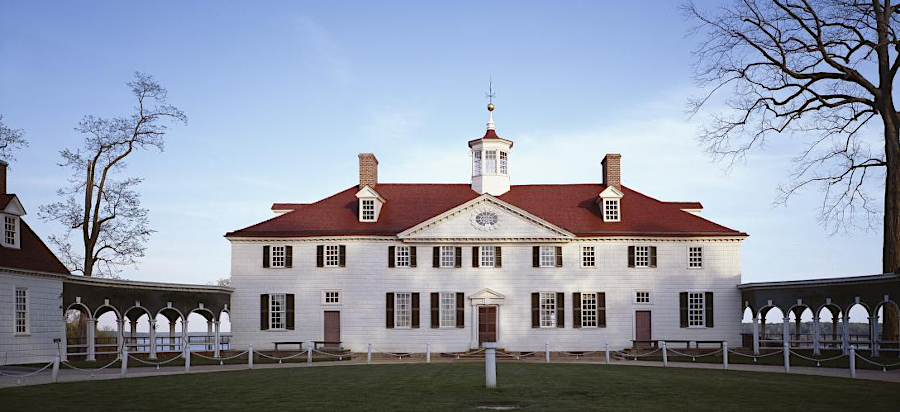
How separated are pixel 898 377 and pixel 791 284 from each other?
42.5ft

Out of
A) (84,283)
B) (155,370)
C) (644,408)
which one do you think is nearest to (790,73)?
(644,408)

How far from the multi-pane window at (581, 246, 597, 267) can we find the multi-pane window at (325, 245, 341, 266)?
11143 mm

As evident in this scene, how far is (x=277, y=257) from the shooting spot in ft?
135

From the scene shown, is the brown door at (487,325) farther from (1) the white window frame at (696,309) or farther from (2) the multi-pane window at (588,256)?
(1) the white window frame at (696,309)

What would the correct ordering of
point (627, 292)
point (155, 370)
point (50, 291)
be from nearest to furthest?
point (155, 370) → point (50, 291) → point (627, 292)

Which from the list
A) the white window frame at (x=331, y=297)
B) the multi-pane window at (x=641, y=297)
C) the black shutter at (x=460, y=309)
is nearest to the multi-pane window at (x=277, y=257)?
the white window frame at (x=331, y=297)

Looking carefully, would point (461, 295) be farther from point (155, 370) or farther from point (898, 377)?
point (898, 377)

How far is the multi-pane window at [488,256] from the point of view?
40781mm

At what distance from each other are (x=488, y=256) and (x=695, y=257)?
372 inches

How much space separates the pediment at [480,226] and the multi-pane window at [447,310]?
2.58 metres

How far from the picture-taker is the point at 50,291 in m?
31.7

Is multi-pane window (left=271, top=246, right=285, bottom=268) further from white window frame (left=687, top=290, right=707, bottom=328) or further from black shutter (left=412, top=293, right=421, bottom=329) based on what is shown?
white window frame (left=687, top=290, right=707, bottom=328)

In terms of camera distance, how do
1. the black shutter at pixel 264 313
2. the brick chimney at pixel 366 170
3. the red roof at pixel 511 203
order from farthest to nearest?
1. the brick chimney at pixel 366 170
2. the red roof at pixel 511 203
3. the black shutter at pixel 264 313

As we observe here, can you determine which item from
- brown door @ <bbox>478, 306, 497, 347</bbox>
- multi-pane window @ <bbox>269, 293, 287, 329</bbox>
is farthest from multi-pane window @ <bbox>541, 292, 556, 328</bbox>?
multi-pane window @ <bbox>269, 293, 287, 329</bbox>
